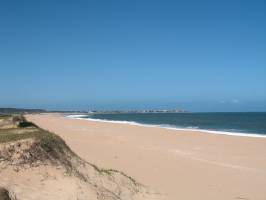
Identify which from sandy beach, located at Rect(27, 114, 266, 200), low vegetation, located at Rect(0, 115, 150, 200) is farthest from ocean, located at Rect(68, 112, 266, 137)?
low vegetation, located at Rect(0, 115, 150, 200)

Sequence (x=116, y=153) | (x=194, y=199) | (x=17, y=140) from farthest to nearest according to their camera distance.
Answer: (x=116, y=153) < (x=194, y=199) < (x=17, y=140)

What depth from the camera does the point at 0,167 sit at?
809 cm

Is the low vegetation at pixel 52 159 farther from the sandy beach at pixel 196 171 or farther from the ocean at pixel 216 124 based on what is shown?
the ocean at pixel 216 124

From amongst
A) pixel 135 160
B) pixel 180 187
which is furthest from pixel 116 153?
pixel 180 187

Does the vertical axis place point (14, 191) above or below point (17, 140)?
below

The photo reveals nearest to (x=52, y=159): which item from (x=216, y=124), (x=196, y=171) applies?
(x=196, y=171)

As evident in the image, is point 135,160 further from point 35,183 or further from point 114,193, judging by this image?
point 35,183

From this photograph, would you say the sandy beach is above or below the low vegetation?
below

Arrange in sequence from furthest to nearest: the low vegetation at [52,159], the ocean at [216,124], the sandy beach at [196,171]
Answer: the ocean at [216,124]
the sandy beach at [196,171]
the low vegetation at [52,159]

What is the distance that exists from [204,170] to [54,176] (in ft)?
25.3

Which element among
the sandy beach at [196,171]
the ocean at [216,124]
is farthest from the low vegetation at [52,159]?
the ocean at [216,124]

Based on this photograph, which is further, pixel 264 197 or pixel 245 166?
pixel 245 166

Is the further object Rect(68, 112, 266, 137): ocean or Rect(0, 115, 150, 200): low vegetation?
Rect(68, 112, 266, 137): ocean

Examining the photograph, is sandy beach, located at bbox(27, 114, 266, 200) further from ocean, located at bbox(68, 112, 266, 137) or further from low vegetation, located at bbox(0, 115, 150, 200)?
ocean, located at bbox(68, 112, 266, 137)
